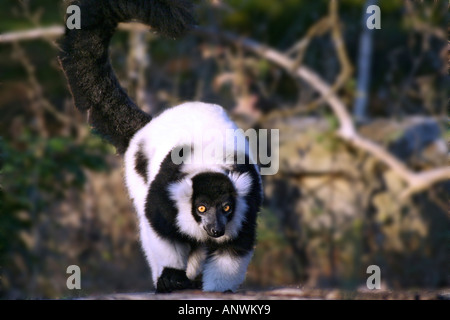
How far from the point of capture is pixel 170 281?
4.70m

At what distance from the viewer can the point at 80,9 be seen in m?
5.07

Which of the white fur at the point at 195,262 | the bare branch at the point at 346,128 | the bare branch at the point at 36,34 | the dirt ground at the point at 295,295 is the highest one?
the bare branch at the point at 36,34

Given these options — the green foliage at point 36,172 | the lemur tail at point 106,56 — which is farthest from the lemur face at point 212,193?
the green foliage at point 36,172

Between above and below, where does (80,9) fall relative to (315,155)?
below

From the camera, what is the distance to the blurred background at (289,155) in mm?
11039

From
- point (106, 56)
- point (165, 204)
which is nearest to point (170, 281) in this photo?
point (165, 204)

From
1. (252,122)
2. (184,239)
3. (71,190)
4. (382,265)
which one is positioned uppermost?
(252,122)

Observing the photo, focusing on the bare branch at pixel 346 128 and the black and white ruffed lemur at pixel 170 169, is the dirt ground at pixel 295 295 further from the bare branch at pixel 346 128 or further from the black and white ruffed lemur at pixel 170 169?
the bare branch at pixel 346 128

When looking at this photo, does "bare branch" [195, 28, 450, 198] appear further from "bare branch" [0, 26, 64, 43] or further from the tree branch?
"bare branch" [0, 26, 64, 43]

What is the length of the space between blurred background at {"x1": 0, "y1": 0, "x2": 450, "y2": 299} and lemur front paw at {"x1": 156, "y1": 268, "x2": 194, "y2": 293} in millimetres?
6087

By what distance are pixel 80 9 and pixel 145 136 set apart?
1217mm
